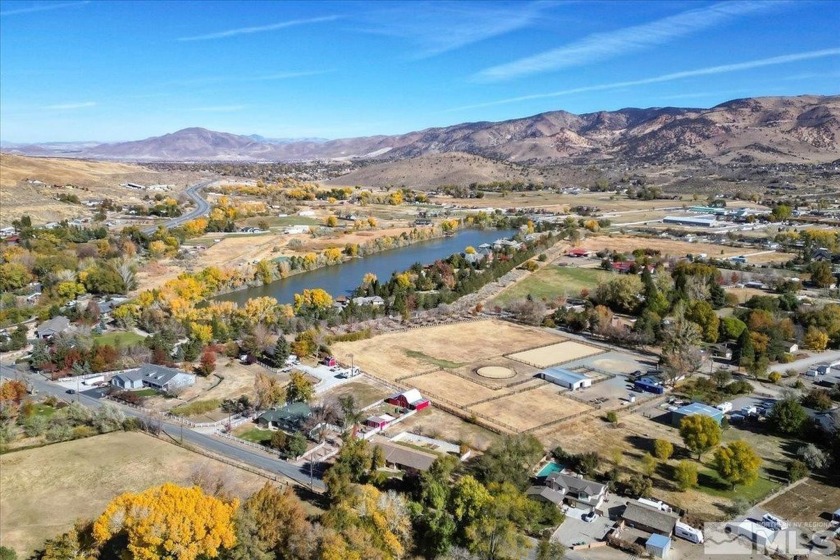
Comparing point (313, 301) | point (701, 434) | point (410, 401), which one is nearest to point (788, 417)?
point (701, 434)

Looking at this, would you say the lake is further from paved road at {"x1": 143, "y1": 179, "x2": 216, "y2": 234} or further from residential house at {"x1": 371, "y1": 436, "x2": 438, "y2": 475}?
residential house at {"x1": 371, "y1": 436, "x2": 438, "y2": 475}

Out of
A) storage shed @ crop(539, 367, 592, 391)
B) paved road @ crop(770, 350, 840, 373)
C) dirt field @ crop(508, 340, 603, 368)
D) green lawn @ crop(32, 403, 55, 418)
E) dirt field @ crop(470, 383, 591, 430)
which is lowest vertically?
green lawn @ crop(32, 403, 55, 418)

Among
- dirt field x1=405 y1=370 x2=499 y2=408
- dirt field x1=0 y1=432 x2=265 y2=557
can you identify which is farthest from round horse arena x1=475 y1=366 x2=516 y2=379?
dirt field x1=0 y1=432 x2=265 y2=557

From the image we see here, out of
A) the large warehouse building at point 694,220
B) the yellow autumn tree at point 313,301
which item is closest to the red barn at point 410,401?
the yellow autumn tree at point 313,301

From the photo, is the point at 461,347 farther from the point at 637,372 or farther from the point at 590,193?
the point at 590,193

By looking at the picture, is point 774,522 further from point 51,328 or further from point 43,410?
point 51,328

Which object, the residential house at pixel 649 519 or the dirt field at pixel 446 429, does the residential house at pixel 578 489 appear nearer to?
the residential house at pixel 649 519

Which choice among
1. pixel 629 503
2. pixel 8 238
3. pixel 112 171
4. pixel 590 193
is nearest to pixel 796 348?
pixel 629 503
